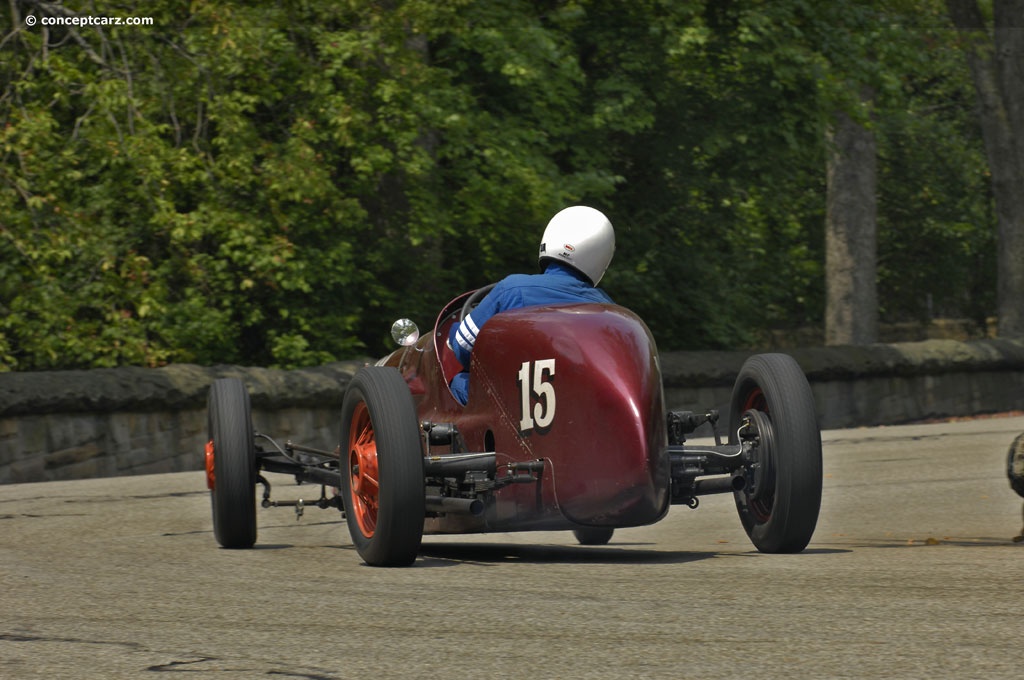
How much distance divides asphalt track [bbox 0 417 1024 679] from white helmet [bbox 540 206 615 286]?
1.40m

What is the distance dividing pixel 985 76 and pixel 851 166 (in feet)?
9.58

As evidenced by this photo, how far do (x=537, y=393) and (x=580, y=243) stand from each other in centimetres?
120

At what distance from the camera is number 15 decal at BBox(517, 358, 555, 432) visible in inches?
277

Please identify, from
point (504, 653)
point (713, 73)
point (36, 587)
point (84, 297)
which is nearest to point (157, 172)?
point (84, 297)

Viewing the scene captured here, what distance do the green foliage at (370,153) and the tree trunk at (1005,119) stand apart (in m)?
1.95

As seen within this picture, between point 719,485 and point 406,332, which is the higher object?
point 406,332

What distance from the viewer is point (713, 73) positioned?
23219 millimetres

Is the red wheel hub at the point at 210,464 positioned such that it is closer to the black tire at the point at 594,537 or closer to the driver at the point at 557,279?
the driver at the point at 557,279

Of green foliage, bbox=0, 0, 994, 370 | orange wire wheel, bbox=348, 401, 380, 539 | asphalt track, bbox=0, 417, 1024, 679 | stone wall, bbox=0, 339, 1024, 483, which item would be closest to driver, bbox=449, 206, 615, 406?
orange wire wheel, bbox=348, 401, 380, 539

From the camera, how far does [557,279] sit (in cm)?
801

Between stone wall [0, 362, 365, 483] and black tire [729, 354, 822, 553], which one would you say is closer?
black tire [729, 354, 822, 553]

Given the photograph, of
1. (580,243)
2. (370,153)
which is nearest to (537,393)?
(580,243)

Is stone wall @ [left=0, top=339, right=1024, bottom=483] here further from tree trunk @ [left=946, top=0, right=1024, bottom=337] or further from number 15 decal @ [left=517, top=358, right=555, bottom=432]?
number 15 decal @ [left=517, top=358, right=555, bottom=432]

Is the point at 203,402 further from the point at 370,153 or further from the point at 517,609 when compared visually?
the point at 517,609
